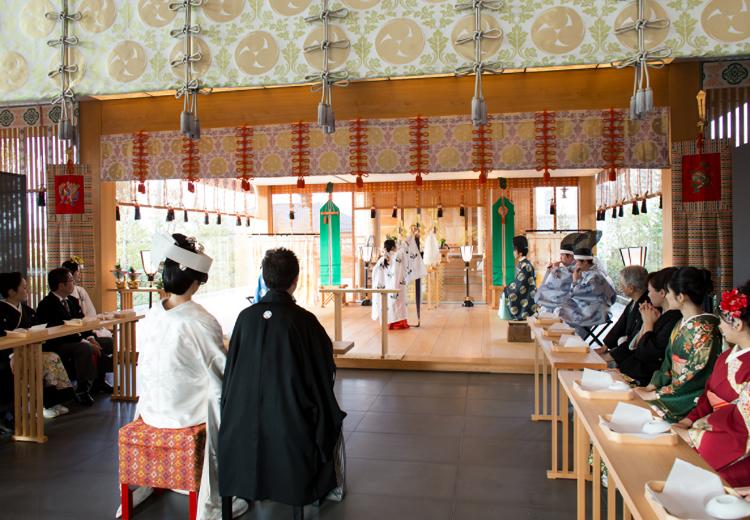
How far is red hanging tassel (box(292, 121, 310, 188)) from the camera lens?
5840 millimetres

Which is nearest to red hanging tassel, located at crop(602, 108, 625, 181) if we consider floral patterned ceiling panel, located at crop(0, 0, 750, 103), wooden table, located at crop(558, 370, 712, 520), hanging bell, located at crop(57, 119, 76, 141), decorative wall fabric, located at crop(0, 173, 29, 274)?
floral patterned ceiling panel, located at crop(0, 0, 750, 103)

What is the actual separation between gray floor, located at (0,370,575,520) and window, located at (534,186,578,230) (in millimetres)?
6616

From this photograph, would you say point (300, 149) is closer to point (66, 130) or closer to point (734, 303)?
point (66, 130)

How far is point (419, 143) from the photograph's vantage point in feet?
18.5

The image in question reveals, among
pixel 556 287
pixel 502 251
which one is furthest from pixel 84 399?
pixel 502 251

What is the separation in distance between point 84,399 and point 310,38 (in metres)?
3.51

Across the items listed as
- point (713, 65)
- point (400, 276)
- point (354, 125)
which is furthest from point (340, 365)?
point (713, 65)

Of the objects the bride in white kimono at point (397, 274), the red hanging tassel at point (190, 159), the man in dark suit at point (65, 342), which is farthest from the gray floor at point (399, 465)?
the bride in white kimono at point (397, 274)

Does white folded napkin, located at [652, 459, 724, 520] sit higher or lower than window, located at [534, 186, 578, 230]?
lower

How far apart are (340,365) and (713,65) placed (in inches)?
181

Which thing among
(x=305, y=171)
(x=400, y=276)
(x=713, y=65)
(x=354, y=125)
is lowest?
(x=400, y=276)

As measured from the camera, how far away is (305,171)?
5.84 m

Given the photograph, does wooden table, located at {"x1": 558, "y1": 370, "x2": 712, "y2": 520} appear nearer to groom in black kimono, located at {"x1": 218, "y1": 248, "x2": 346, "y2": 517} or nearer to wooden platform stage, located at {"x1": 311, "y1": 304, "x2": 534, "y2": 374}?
groom in black kimono, located at {"x1": 218, "y1": 248, "x2": 346, "y2": 517}

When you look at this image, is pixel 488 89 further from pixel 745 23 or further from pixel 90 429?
pixel 90 429
